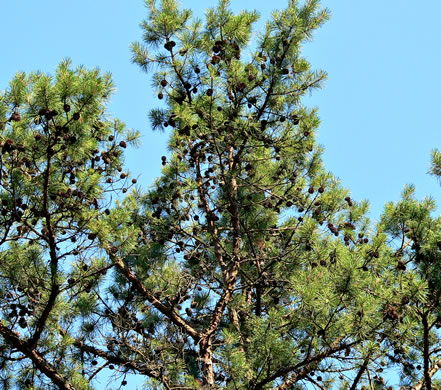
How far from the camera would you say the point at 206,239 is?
20.2ft

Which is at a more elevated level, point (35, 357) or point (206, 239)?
point (206, 239)

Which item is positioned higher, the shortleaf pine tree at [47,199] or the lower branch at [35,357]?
the shortleaf pine tree at [47,199]

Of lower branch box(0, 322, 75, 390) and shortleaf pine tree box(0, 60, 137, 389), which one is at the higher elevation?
shortleaf pine tree box(0, 60, 137, 389)

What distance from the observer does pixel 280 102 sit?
5.58 metres

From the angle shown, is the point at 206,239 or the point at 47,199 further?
the point at 206,239

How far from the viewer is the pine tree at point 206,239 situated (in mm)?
4109

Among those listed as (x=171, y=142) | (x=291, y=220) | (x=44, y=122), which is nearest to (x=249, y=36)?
(x=171, y=142)

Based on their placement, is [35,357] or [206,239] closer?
[35,357]

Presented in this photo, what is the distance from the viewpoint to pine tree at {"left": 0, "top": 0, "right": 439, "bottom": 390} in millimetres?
4109

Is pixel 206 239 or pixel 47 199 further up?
pixel 206 239

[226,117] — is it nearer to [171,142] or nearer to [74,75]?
[171,142]

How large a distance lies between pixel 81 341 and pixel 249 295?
1694mm

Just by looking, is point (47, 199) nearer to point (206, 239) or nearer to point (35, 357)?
point (35, 357)

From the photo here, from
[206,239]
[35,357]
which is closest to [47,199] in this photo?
[35,357]
